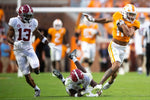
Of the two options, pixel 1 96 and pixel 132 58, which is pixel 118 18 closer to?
pixel 1 96

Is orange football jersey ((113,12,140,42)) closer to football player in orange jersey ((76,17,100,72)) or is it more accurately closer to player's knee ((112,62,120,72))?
player's knee ((112,62,120,72))

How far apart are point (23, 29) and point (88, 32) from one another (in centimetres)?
800

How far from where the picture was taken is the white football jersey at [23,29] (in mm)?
10039

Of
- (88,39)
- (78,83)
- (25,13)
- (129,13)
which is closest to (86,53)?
(88,39)

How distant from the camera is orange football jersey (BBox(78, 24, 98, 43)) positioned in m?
17.9

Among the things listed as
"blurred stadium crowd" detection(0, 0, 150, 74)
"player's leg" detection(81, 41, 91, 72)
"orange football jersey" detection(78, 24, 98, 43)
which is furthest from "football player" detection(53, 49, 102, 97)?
"blurred stadium crowd" detection(0, 0, 150, 74)

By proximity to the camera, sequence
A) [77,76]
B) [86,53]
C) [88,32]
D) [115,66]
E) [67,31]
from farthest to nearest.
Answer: [67,31] → [88,32] → [86,53] → [115,66] → [77,76]

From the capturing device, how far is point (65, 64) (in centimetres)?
2050

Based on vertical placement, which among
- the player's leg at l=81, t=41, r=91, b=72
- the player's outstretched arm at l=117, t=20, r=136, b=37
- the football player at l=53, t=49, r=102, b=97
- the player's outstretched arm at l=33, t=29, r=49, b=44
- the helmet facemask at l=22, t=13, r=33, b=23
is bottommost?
the player's leg at l=81, t=41, r=91, b=72

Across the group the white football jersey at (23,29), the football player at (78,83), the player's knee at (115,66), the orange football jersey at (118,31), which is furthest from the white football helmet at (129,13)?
the white football jersey at (23,29)

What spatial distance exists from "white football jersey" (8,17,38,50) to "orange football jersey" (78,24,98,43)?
25.8 feet

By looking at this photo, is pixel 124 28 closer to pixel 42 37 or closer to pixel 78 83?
pixel 78 83

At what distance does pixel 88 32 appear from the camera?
58.7ft

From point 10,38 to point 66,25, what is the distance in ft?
34.8
